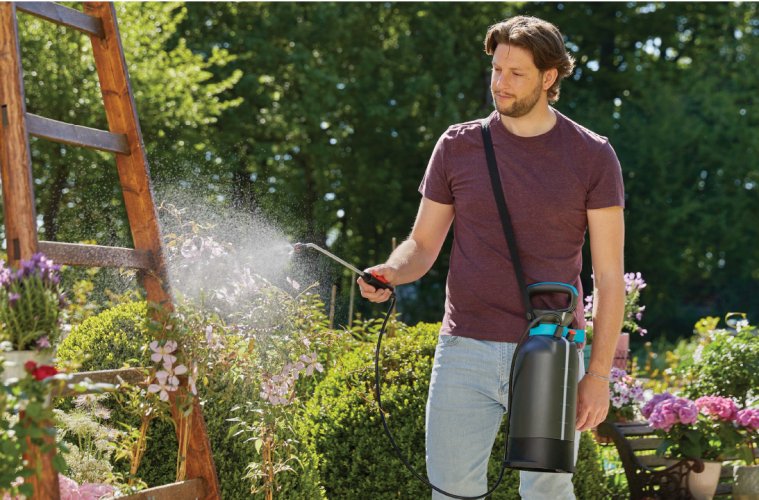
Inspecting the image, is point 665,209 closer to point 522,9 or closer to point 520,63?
point 522,9

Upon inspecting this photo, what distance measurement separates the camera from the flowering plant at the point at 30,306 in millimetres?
1540

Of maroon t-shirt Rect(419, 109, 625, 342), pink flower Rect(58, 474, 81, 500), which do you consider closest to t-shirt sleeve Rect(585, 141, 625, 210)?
maroon t-shirt Rect(419, 109, 625, 342)

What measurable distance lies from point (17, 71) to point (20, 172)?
0.79ft

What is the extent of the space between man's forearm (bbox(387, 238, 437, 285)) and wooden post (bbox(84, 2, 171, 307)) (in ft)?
2.21

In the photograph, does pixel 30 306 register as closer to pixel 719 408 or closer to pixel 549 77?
pixel 549 77

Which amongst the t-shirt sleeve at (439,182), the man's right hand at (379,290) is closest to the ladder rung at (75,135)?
the man's right hand at (379,290)

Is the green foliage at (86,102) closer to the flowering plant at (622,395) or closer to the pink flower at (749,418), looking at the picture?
the flowering plant at (622,395)

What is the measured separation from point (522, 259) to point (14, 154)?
1.29m

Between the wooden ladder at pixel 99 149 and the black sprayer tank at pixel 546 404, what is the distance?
0.91 metres

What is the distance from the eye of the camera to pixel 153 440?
268 cm

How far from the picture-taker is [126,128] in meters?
2.18

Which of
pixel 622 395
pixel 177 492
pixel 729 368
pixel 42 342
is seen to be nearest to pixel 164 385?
pixel 177 492

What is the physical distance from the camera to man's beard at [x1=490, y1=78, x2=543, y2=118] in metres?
2.06

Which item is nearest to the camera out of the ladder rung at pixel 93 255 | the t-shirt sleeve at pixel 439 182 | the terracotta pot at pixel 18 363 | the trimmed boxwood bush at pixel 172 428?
the terracotta pot at pixel 18 363
